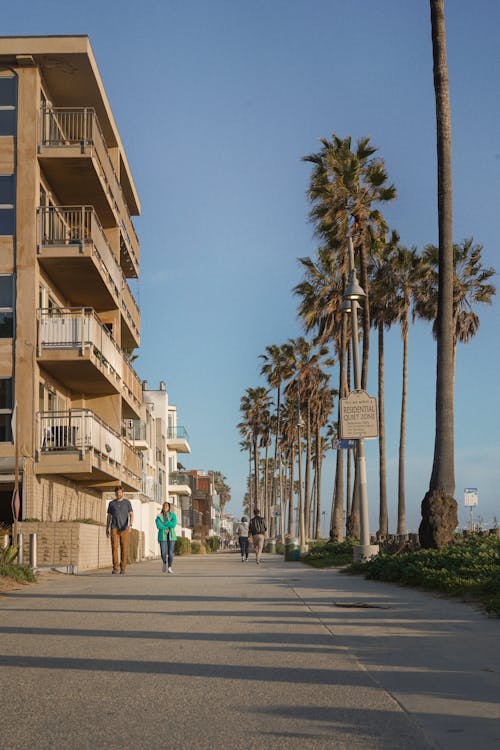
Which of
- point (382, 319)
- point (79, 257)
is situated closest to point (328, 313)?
point (382, 319)

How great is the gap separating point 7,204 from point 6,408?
561cm

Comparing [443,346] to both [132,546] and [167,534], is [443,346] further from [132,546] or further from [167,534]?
[132,546]

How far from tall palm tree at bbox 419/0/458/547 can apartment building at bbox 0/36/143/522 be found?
35.4ft

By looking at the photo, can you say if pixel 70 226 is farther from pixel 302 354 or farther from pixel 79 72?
pixel 302 354

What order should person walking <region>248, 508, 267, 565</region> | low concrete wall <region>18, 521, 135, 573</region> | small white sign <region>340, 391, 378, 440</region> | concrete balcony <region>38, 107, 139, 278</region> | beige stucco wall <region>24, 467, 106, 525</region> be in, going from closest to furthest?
1. small white sign <region>340, 391, 378, 440</region>
2. low concrete wall <region>18, 521, 135, 573</region>
3. beige stucco wall <region>24, 467, 106, 525</region>
4. concrete balcony <region>38, 107, 139, 278</region>
5. person walking <region>248, 508, 267, 565</region>

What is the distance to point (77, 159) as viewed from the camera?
2841 cm

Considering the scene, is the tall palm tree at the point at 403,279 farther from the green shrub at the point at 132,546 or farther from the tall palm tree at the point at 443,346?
the tall palm tree at the point at 443,346

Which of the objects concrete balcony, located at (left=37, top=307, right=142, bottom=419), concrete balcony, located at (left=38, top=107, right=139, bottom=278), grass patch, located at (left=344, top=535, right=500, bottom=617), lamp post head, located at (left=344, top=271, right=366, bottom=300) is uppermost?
concrete balcony, located at (left=38, top=107, right=139, bottom=278)

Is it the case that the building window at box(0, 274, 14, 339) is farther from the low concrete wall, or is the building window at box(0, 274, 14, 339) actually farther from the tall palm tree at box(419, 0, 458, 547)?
the tall palm tree at box(419, 0, 458, 547)

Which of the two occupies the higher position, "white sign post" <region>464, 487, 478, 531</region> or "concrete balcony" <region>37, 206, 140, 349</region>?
"concrete balcony" <region>37, 206, 140, 349</region>

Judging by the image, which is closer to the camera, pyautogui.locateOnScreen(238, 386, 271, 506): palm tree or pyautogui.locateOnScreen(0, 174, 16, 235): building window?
pyautogui.locateOnScreen(0, 174, 16, 235): building window

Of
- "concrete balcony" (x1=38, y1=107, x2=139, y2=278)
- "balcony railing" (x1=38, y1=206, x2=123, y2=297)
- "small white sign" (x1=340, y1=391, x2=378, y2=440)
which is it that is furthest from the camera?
"concrete balcony" (x1=38, y1=107, x2=139, y2=278)

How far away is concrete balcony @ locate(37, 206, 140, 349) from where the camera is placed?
2791 cm

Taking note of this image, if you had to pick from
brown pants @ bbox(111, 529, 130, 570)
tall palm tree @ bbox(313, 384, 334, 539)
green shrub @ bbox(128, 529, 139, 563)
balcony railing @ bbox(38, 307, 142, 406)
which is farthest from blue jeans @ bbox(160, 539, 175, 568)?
tall palm tree @ bbox(313, 384, 334, 539)
